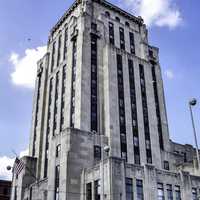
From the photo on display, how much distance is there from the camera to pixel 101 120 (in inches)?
2726

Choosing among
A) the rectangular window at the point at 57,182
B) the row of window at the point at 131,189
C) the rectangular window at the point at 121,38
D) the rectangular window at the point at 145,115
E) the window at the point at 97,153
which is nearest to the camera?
the row of window at the point at 131,189

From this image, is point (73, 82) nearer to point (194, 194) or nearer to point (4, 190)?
point (194, 194)

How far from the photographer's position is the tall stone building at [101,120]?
54.6 m

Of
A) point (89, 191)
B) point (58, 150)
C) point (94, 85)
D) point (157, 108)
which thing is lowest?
point (89, 191)

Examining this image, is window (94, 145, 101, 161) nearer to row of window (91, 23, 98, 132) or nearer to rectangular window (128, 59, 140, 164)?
row of window (91, 23, 98, 132)

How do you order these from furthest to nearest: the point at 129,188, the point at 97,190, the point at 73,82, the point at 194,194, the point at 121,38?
the point at 121,38 < the point at 73,82 < the point at 194,194 < the point at 97,190 < the point at 129,188

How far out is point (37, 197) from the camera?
214 feet

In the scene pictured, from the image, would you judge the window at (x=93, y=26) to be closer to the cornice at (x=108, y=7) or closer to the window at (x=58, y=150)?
the cornice at (x=108, y=7)

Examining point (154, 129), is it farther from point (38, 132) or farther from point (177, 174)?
point (38, 132)

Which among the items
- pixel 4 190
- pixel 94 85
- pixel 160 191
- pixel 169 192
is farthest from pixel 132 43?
pixel 4 190

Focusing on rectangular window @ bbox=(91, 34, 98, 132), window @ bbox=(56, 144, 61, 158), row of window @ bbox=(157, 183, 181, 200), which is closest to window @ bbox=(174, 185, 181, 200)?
row of window @ bbox=(157, 183, 181, 200)

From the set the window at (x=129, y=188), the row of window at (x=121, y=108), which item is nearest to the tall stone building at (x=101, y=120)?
the window at (x=129, y=188)

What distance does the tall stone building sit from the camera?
179ft

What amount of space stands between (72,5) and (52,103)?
96.3ft
